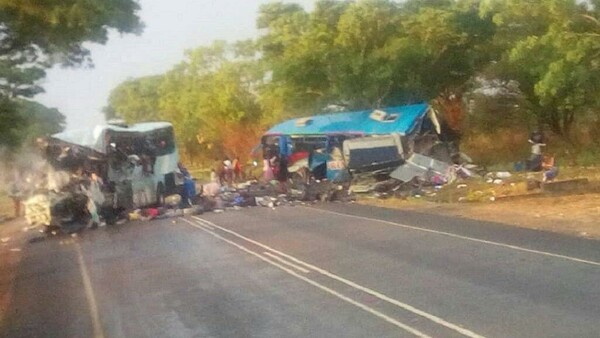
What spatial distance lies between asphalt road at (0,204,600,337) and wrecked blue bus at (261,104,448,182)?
1133 cm

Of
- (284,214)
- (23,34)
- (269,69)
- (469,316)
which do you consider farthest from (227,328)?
(269,69)

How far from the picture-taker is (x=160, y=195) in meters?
27.0

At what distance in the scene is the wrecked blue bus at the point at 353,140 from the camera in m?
30.3

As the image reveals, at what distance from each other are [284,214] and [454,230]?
283 inches

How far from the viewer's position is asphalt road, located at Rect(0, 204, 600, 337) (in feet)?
29.9

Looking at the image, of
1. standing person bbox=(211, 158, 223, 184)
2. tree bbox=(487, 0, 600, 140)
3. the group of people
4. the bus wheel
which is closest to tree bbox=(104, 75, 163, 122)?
the bus wheel

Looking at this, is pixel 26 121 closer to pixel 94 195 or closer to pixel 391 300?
pixel 94 195

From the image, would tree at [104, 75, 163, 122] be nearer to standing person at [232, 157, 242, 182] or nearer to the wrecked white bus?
the wrecked white bus

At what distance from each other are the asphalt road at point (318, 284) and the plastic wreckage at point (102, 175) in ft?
13.1

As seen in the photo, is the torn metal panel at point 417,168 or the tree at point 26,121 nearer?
the tree at point 26,121

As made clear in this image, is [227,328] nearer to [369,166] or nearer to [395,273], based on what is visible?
[395,273]

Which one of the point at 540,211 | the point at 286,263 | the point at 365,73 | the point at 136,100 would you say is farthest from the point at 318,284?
the point at 365,73

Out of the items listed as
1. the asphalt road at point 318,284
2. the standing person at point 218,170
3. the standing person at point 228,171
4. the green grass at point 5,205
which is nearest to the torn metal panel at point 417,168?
the standing person at point 228,171

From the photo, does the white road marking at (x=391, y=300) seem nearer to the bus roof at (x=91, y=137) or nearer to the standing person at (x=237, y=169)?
the bus roof at (x=91, y=137)
